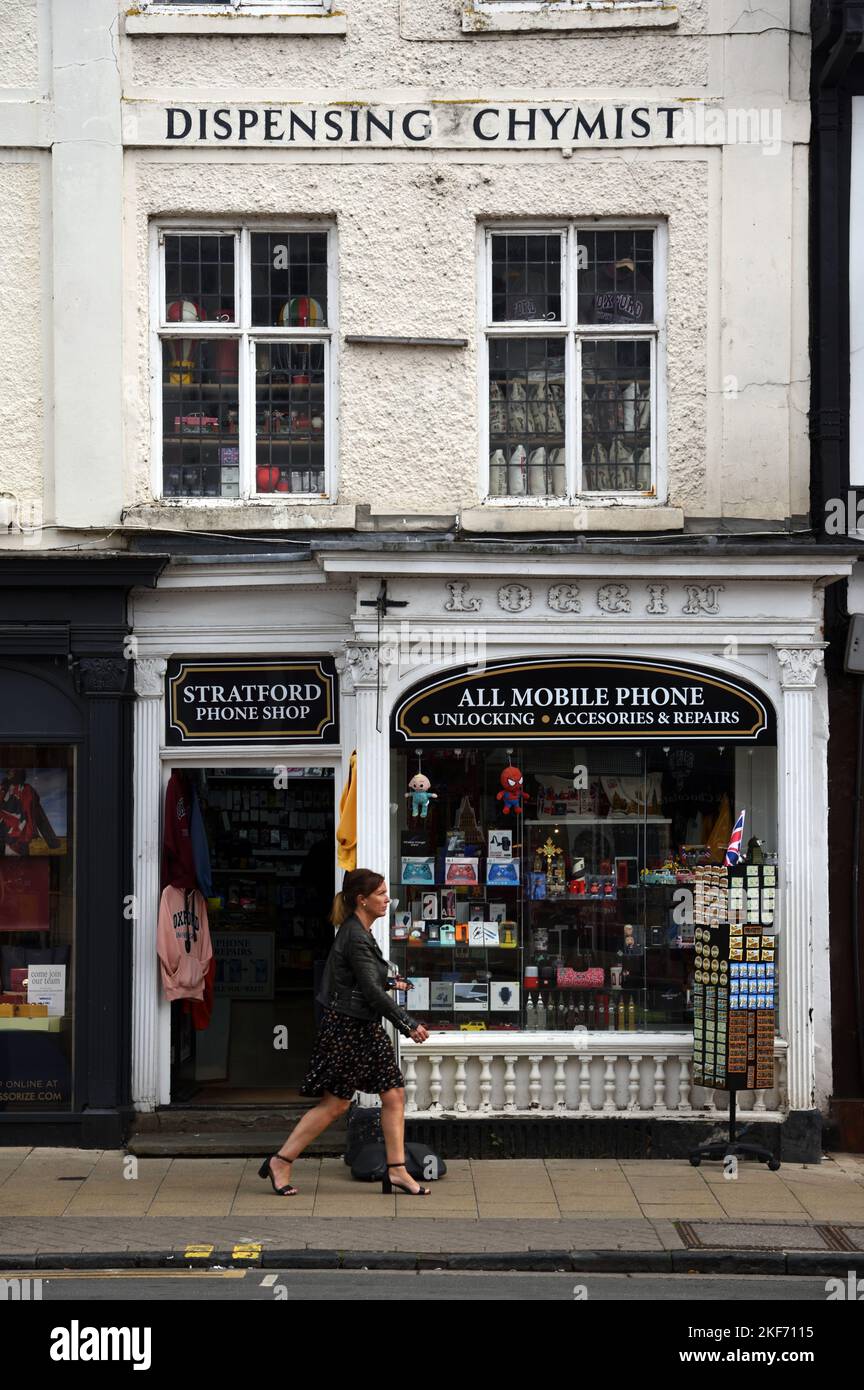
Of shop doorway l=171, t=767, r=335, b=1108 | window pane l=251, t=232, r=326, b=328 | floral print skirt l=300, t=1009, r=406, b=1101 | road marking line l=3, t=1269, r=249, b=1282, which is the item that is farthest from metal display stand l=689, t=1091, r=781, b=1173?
window pane l=251, t=232, r=326, b=328

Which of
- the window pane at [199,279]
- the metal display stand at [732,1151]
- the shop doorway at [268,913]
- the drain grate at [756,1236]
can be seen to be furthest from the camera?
the shop doorway at [268,913]

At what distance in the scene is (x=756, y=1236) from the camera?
934 cm

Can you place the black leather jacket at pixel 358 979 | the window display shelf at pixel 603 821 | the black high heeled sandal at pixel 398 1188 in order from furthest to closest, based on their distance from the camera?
1. the window display shelf at pixel 603 821
2. the black high heeled sandal at pixel 398 1188
3. the black leather jacket at pixel 358 979

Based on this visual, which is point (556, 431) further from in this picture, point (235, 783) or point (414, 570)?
point (235, 783)

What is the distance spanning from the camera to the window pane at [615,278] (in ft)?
39.8

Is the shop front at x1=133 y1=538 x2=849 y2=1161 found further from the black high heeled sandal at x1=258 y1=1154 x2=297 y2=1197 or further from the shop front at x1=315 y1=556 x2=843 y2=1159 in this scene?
the black high heeled sandal at x1=258 y1=1154 x2=297 y2=1197

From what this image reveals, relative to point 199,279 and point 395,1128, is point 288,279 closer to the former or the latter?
point 199,279

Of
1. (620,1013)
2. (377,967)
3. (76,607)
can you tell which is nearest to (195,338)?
(76,607)

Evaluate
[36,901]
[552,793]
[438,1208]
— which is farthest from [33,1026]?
[552,793]

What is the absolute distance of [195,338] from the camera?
40.1ft

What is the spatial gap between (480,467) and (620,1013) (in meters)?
4.08

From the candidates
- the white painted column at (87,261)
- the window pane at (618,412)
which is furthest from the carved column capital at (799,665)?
the white painted column at (87,261)

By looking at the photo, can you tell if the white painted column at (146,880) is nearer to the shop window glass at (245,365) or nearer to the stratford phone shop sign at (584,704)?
the shop window glass at (245,365)

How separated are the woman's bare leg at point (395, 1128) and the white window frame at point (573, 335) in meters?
4.38
